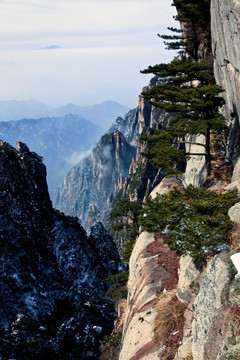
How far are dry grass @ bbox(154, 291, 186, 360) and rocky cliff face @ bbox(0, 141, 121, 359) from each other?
55.1 feet

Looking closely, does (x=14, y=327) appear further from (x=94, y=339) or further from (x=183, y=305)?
(x=183, y=305)

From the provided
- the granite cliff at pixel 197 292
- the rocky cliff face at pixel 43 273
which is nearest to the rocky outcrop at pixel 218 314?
the granite cliff at pixel 197 292

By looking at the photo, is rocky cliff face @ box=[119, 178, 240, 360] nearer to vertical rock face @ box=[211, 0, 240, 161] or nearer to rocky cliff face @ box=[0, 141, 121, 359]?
vertical rock face @ box=[211, 0, 240, 161]

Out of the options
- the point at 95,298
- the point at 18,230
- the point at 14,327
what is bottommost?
the point at 95,298

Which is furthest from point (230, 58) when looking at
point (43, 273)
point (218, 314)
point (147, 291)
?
point (43, 273)

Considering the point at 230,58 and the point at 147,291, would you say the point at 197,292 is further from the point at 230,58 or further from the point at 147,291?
the point at 230,58

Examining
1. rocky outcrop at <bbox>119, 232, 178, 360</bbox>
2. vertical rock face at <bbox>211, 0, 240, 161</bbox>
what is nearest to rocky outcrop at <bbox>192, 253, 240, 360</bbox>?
rocky outcrop at <bbox>119, 232, 178, 360</bbox>

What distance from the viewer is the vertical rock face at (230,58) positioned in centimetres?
1419

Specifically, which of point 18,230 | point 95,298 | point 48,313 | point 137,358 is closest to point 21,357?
point 48,313

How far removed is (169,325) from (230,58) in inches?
581

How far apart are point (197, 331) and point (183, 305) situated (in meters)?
3.25

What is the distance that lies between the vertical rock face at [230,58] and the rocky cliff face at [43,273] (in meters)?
21.9

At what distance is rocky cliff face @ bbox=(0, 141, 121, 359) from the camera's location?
2684 cm

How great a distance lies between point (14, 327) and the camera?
2867 cm
